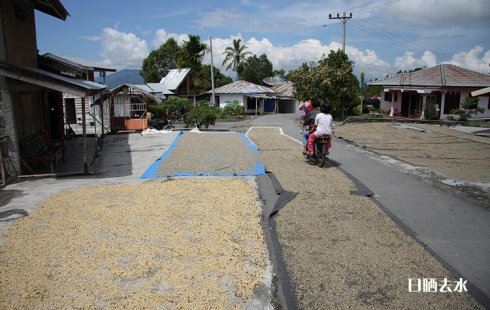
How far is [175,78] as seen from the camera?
41.3m

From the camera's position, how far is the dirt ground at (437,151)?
28.0 ft

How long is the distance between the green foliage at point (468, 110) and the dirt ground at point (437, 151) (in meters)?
9.63

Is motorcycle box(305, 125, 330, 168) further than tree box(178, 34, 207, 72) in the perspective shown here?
No

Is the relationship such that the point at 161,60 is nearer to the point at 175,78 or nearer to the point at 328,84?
the point at 175,78

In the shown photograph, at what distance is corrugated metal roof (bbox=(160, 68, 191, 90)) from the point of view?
131 feet

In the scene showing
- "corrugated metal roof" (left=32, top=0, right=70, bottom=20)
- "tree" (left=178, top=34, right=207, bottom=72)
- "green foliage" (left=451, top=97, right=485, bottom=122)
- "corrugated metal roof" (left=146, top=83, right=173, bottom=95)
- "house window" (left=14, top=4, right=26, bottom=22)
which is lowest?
"green foliage" (left=451, top=97, right=485, bottom=122)

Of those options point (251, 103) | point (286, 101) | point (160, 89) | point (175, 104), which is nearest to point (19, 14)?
point (175, 104)

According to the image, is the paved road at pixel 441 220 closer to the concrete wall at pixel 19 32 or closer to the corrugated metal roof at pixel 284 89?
the concrete wall at pixel 19 32

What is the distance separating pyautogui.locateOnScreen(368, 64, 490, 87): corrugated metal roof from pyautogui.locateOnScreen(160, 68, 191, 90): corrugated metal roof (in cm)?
1999

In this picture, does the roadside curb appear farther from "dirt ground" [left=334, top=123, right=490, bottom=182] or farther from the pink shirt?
"dirt ground" [left=334, top=123, right=490, bottom=182]

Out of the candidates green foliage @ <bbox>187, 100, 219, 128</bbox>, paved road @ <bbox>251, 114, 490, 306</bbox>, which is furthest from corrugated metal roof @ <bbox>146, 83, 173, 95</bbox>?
paved road @ <bbox>251, 114, 490, 306</bbox>

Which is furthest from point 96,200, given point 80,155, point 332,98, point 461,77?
point 461,77

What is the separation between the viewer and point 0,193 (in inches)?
273

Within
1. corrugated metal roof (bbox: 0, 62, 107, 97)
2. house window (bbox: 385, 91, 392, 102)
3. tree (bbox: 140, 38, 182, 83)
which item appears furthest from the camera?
tree (bbox: 140, 38, 182, 83)
